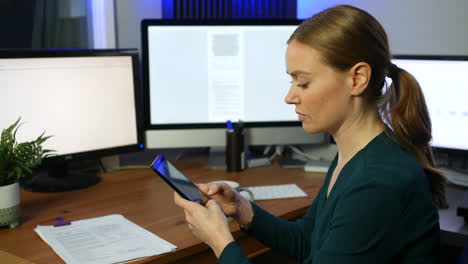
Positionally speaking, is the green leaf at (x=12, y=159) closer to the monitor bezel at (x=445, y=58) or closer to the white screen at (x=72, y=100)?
the white screen at (x=72, y=100)

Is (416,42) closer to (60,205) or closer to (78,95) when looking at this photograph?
(78,95)

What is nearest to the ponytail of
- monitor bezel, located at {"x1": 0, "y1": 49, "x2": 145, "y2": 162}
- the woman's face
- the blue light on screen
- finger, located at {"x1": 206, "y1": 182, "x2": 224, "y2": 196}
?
the woman's face

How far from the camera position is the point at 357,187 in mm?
1082

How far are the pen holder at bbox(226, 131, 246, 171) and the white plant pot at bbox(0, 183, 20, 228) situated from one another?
0.76 metres

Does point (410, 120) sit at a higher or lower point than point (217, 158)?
higher

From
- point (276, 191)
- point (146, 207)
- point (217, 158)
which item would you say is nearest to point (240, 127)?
point (217, 158)

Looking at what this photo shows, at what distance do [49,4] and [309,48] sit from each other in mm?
1237

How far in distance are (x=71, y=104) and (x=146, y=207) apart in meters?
0.43

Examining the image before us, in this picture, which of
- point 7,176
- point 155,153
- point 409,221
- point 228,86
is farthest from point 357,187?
point 155,153

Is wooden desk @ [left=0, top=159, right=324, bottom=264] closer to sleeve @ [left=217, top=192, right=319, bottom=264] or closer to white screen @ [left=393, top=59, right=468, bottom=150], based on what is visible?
sleeve @ [left=217, top=192, right=319, bottom=264]

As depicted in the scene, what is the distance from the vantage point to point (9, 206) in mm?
1412

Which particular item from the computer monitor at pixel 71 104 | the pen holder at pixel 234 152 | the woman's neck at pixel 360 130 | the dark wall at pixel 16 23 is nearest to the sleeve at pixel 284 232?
the woman's neck at pixel 360 130

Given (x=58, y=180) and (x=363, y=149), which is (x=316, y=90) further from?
(x=58, y=180)

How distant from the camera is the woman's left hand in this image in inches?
48.4
